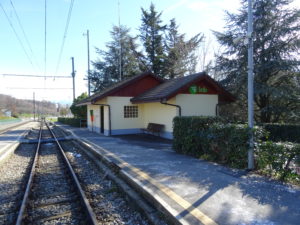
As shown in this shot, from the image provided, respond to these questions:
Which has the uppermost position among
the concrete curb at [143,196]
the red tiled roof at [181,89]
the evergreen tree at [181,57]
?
the evergreen tree at [181,57]

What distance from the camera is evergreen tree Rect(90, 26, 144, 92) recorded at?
95.2 ft

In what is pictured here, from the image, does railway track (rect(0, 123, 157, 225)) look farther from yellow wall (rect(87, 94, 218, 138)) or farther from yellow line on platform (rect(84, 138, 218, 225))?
yellow wall (rect(87, 94, 218, 138))

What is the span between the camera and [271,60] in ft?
46.7

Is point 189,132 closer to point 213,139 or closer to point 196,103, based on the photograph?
point 213,139

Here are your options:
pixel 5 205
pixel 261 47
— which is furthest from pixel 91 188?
pixel 261 47

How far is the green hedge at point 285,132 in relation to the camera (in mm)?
10959

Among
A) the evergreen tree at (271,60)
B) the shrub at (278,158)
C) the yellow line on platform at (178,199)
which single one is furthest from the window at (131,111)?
the shrub at (278,158)

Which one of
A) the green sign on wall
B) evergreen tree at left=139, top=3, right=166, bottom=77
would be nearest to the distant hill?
evergreen tree at left=139, top=3, right=166, bottom=77

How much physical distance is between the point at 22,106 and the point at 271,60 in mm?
114690

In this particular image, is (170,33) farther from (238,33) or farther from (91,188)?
(91,188)

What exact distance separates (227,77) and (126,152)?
1100 centimetres

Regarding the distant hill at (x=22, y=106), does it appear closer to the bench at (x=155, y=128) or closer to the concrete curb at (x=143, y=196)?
the bench at (x=155, y=128)

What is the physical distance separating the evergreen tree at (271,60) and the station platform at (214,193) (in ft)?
33.4

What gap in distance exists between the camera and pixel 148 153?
8.86 metres
